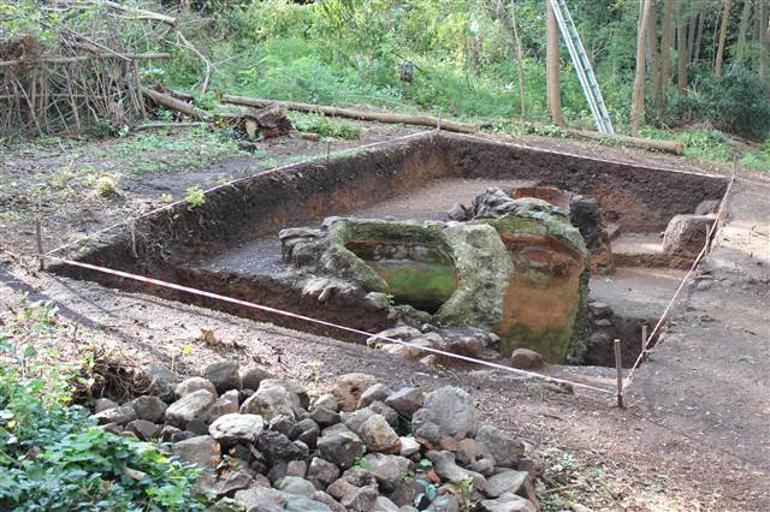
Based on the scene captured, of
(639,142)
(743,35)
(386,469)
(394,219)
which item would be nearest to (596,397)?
(386,469)

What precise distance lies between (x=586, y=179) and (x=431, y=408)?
33.5 ft

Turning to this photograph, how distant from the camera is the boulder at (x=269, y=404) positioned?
4.66 m

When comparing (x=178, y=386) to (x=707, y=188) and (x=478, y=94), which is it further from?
(x=478, y=94)

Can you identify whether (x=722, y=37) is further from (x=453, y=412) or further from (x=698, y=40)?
(x=453, y=412)

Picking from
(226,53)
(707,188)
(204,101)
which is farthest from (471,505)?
(226,53)

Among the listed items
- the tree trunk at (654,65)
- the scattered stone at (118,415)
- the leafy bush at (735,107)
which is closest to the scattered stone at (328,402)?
the scattered stone at (118,415)

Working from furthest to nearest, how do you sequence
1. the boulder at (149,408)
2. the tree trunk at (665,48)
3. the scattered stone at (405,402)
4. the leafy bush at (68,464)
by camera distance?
the tree trunk at (665,48)
the scattered stone at (405,402)
the boulder at (149,408)
the leafy bush at (68,464)

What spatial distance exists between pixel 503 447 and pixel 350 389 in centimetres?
97

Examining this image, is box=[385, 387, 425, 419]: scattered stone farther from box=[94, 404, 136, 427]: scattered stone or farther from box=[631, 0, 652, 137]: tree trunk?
box=[631, 0, 652, 137]: tree trunk

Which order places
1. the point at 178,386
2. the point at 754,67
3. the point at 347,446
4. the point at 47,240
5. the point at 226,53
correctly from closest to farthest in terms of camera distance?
the point at 347,446, the point at 178,386, the point at 47,240, the point at 226,53, the point at 754,67

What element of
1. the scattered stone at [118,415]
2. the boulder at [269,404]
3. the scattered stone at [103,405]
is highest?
the scattered stone at [118,415]

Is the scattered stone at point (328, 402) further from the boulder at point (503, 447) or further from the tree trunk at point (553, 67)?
the tree trunk at point (553, 67)

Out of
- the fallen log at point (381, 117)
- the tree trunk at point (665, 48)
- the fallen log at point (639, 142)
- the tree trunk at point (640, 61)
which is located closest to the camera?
the fallen log at point (639, 142)

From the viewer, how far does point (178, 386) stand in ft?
15.9
